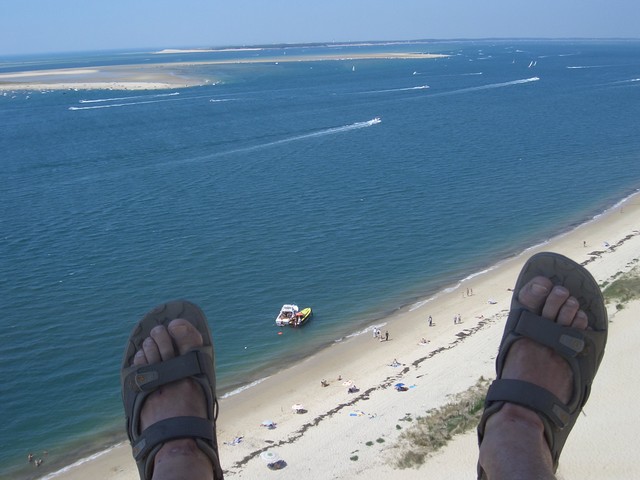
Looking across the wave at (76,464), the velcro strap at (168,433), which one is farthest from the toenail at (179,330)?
the wave at (76,464)

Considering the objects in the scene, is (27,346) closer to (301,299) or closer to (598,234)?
(301,299)

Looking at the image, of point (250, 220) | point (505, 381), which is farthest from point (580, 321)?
point (250, 220)

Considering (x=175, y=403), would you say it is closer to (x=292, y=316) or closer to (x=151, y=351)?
(x=151, y=351)

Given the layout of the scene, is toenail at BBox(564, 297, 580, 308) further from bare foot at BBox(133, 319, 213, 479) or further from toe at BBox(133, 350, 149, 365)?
toe at BBox(133, 350, 149, 365)

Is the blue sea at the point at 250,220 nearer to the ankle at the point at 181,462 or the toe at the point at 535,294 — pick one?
the ankle at the point at 181,462

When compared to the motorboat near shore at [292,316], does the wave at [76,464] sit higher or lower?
lower

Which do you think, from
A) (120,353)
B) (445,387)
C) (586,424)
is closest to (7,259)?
(120,353)

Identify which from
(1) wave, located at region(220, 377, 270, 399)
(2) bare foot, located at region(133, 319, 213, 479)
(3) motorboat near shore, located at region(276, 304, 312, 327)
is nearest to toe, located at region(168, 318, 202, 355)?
(2) bare foot, located at region(133, 319, 213, 479)
